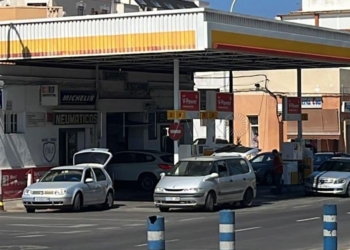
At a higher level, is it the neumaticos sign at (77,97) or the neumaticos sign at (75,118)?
the neumaticos sign at (77,97)

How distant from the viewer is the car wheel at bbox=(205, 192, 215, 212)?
27547mm

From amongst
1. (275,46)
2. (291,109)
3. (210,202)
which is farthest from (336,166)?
(210,202)

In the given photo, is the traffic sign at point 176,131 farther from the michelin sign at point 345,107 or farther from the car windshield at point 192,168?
the michelin sign at point 345,107

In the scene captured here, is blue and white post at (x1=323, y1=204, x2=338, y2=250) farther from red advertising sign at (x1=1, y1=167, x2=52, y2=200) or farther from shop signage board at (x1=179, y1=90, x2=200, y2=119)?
red advertising sign at (x1=1, y1=167, x2=52, y2=200)

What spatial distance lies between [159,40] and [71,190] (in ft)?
19.5

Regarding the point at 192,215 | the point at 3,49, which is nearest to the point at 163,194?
the point at 192,215

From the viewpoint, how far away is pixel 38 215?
27688 millimetres

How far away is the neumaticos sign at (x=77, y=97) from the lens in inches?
1433

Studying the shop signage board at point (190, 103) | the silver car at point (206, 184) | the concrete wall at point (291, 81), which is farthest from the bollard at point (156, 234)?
the concrete wall at point (291, 81)

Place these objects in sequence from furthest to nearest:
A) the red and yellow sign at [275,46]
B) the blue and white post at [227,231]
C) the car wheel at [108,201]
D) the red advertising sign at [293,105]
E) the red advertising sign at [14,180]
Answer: the red advertising sign at [293,105]
the red advertising sign at [14,180]
the red and yellow sign at [275,46]
the car wheel at [108,201]
the blue and white post at [227,231]

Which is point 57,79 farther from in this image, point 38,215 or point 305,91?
point 305,91

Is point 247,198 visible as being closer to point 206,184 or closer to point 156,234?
point 206,184

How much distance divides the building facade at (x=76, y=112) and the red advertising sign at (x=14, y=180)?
1.05 ft

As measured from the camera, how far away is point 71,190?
28.0m
